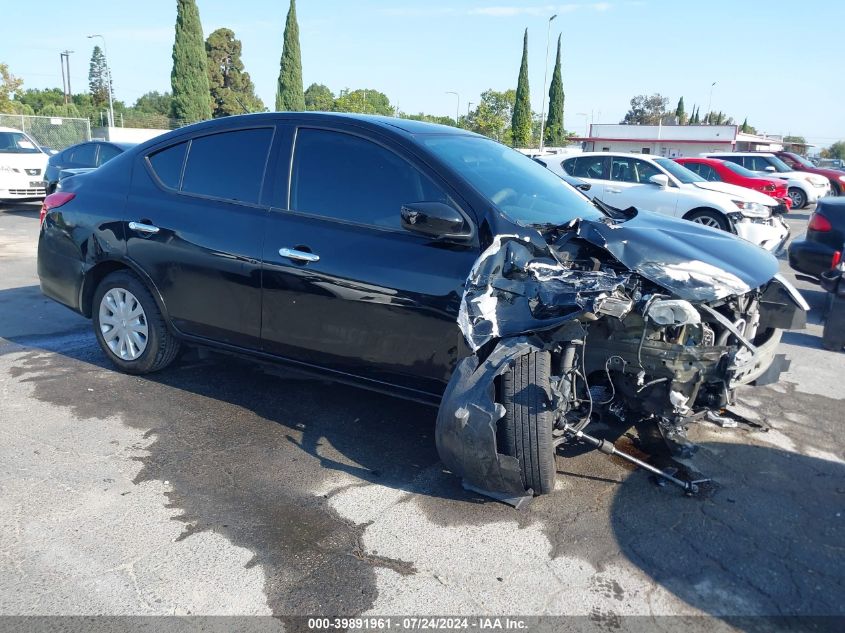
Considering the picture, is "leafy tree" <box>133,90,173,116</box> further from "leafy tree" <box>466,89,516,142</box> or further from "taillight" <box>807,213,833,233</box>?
"taillight" <box>807,213,833,233</box>

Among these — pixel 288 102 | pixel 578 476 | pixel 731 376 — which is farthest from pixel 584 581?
pixel 288 102

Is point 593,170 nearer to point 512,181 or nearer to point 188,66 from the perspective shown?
point 512,181

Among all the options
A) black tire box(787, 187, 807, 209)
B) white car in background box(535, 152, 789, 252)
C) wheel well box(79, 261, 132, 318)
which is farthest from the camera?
black tire box(787, 187, 807, 209)

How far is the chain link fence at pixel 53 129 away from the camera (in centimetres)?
2886

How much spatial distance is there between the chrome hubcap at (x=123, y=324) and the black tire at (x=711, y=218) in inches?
351

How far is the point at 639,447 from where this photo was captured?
13.3ft

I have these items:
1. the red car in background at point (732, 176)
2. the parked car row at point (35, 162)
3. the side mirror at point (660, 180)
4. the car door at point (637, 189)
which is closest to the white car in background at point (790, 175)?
the red car in background at point (732, 176)

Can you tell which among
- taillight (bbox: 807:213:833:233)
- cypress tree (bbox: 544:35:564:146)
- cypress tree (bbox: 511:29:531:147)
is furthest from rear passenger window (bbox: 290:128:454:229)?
cypress tree (bbox: 544:35:564:146)

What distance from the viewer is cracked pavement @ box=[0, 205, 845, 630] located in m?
2.78

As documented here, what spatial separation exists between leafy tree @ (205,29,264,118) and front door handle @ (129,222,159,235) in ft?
202

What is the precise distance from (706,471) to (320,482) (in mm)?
2121

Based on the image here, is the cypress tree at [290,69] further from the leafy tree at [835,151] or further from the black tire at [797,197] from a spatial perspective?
the leafy tree at [835,151]

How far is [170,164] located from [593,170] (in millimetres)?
9064

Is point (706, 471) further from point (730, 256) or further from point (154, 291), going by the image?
point (154, 291)
